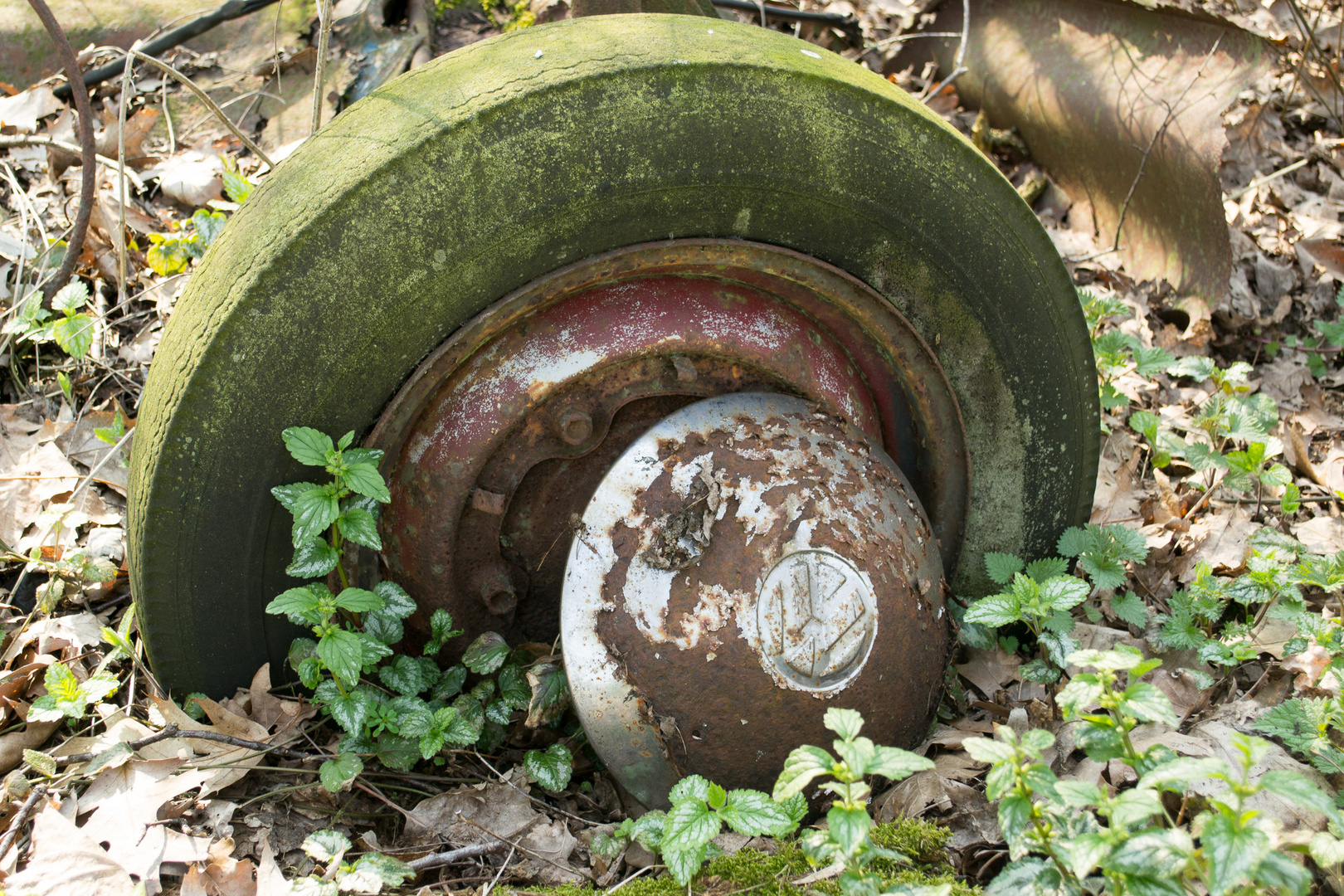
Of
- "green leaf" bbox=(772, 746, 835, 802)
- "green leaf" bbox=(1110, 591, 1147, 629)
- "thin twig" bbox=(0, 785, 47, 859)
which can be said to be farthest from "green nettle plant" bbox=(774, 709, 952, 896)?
"thin twig" bbox=(0, 785, 47, 859)

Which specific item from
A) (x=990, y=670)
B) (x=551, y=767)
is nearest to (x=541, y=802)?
(x=551, y=767)

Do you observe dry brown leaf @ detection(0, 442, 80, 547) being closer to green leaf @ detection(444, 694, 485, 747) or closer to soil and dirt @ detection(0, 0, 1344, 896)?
soil and dirt @ detection(0, 0, 1344, 896)

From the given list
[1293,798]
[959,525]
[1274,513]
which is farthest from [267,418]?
[1274,513]

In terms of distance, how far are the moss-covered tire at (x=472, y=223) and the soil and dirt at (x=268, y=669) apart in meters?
0.26

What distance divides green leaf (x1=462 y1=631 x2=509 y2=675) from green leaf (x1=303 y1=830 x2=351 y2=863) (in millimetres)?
348

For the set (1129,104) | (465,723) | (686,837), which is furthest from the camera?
(1129,104)

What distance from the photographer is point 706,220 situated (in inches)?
63.2

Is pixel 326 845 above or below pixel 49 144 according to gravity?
below

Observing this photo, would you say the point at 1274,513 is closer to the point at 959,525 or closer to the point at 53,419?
the point at 959,525

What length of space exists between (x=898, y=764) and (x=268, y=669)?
1.12 metres

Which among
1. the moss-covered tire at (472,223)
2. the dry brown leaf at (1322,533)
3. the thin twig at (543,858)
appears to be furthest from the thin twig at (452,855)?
the dry brown leaf at (1322,533)

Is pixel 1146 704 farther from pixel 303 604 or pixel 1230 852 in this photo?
pixel 303 604

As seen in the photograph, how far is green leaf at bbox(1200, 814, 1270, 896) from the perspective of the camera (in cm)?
105

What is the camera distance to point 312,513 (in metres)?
1.49
